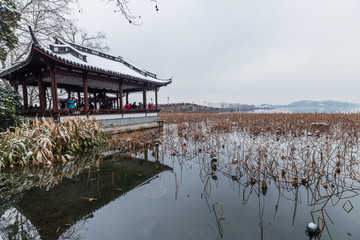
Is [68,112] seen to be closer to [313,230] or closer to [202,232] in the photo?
[202,232]

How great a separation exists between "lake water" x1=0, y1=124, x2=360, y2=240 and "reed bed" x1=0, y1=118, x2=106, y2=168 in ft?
1.41

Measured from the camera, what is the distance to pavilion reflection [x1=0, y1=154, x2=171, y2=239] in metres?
2.16

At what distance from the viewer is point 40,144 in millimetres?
4492

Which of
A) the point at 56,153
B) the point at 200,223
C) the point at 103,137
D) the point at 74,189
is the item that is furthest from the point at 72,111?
the point at 200,223

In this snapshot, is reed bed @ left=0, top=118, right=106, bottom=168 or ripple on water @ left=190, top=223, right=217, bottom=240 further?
reed bed @ left=0, top=118, right=106, bottom=168

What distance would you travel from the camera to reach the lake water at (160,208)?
2129 millimetres

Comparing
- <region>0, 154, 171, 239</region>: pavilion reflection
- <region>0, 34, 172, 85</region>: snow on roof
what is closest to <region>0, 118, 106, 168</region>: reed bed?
<region>0, 154, 171, 239</region>: pavilion reflection

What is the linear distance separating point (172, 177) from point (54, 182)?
Answer: 8.27ft

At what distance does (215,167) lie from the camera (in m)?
4.36

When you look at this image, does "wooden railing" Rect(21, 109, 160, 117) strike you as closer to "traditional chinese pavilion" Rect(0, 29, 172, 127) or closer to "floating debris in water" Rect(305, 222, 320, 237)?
"traditional chinese pavilion" Rect(0, 29, 172, 127)

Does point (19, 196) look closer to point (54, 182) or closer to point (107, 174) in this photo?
point (54, 182)

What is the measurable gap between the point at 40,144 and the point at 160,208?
13.1 feet

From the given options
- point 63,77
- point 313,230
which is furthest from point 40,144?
point 63,77

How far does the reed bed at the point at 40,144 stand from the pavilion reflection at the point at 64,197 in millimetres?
605
